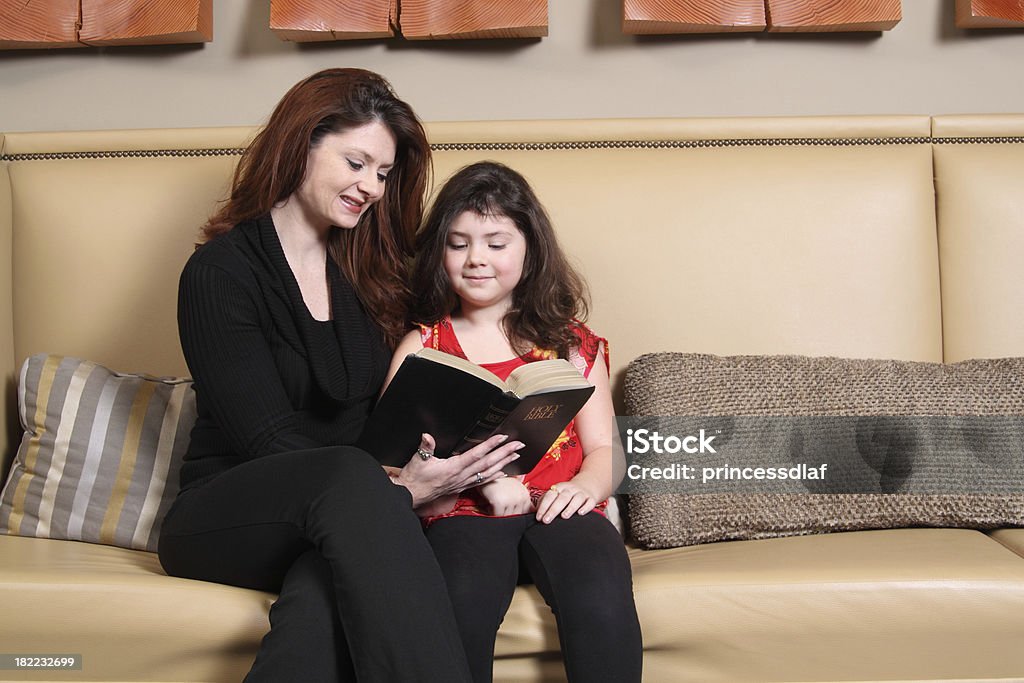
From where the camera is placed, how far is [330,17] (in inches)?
83.4

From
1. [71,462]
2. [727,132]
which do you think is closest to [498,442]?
[71,462]

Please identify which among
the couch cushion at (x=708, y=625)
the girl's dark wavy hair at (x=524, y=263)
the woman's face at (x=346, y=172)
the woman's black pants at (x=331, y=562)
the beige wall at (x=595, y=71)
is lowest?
the couch cushion at (x=708, y=625)

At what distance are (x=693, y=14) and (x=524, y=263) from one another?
75cm

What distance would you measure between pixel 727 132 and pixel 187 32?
117 cm

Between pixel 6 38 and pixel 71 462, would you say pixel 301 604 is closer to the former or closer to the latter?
pixel 71 462

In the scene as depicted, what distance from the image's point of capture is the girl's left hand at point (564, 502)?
1.51 meters

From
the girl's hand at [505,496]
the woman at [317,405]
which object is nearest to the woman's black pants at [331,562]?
the woman at [317,405]

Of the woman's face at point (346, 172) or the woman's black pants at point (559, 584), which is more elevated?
the woman's face at point (346, 172)

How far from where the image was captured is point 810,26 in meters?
2.13

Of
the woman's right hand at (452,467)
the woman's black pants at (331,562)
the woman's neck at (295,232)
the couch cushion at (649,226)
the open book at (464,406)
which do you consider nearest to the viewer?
the woman's black pants at (331,562)

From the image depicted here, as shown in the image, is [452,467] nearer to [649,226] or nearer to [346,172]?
[346,172]

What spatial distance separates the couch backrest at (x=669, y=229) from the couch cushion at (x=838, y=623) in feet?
1.97

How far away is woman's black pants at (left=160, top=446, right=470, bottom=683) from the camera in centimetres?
117

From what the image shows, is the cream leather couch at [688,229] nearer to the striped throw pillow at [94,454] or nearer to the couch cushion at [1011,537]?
the striped throw pillow at [94,454]
